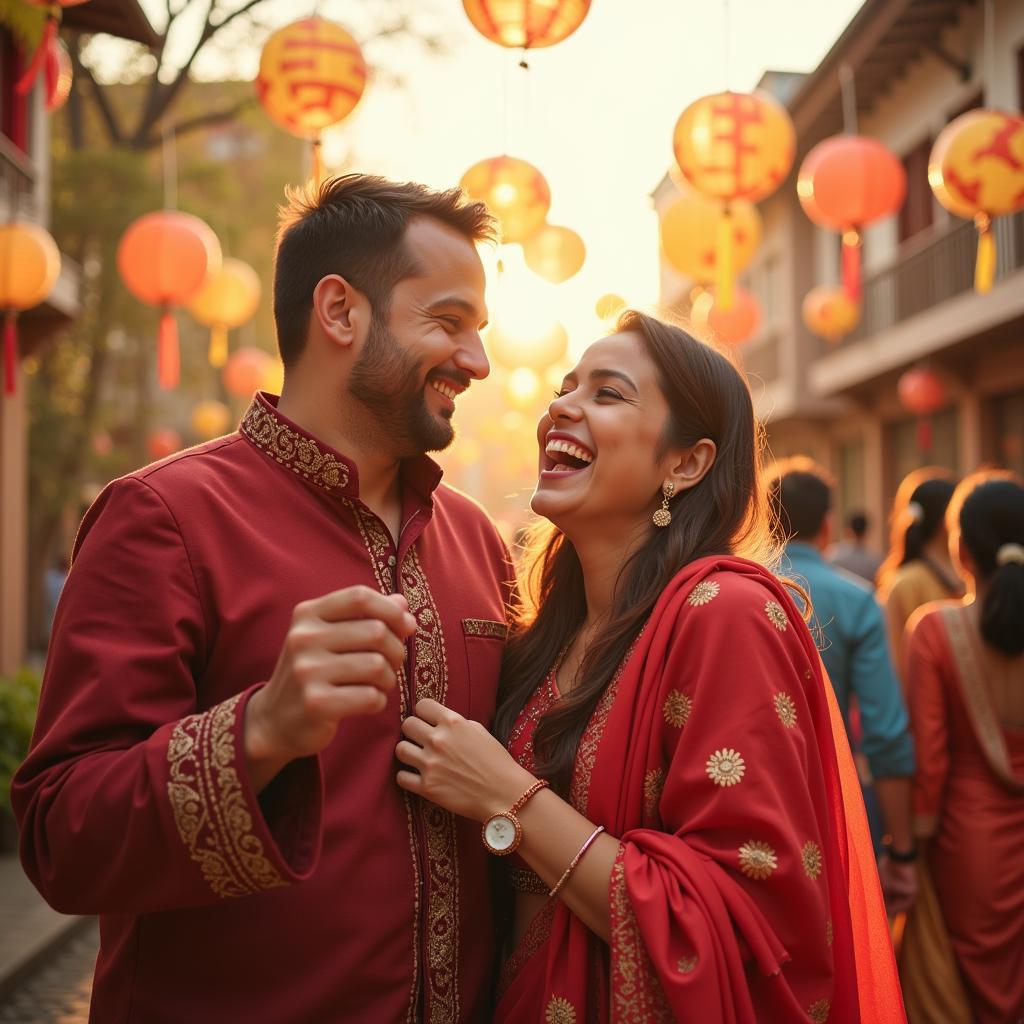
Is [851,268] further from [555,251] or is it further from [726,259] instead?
[555,251]

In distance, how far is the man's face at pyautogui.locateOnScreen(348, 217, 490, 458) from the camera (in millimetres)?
2555

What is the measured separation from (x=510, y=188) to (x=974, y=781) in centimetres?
363

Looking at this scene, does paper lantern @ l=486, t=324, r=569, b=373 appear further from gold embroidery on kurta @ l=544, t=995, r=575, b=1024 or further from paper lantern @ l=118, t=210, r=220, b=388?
gold embroidery on kurta @ l=544, t=995, r=575, b=1024

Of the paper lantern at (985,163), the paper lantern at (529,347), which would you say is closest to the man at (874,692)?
the paper lantern at (985,163)

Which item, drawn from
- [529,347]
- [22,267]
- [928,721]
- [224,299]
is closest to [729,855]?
[928,721]

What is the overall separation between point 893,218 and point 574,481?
52.6ft

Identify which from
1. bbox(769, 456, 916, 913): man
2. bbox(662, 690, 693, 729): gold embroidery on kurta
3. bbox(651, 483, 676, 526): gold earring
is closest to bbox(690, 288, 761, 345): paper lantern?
bbox(769, 456, 916, 913): man

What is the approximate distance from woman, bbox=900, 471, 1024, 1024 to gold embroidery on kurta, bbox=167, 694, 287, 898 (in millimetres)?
3142

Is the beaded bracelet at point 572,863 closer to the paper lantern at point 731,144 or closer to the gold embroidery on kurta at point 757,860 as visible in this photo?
the gold embroidery on kurta at point 757,860

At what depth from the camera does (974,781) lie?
14.4 ft

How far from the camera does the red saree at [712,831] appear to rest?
7.05 feet

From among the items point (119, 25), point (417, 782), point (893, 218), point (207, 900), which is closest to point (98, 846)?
point (207, 900)

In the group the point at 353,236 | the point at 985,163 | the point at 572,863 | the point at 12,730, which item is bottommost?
the point at 12,730

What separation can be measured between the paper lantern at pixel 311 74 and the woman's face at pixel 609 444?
398 centimetres
